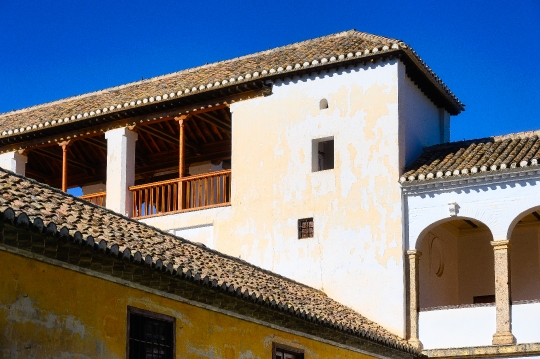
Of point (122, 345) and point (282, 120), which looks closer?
point (122, 345)

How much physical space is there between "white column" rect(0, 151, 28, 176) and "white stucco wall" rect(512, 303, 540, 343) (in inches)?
493

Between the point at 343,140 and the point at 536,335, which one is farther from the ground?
the point at 343,140

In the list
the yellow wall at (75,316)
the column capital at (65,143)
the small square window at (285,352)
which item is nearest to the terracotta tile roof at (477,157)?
the small square window at (285,352)

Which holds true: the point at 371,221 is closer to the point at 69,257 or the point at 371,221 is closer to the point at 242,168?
the point at 242,168

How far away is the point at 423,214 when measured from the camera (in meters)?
20.0

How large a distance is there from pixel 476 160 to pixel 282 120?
14.3 feet

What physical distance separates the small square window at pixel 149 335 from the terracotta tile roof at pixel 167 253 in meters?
0.69

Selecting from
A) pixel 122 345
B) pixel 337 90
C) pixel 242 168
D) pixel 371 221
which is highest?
pixel 337 90

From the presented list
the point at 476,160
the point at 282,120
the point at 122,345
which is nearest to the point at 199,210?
the point at 282,120

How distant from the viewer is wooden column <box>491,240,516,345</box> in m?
18.7

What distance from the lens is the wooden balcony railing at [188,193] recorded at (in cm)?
2208

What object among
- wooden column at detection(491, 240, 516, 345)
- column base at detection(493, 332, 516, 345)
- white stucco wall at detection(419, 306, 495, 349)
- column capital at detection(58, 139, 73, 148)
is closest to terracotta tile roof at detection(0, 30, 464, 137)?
column capital at detection(58, 139, 73, 148)

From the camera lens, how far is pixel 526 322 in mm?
18688

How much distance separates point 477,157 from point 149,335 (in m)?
9.26
